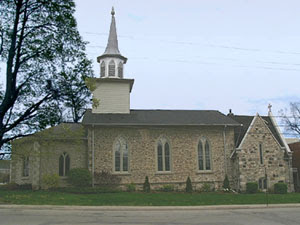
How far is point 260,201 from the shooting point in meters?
22.7

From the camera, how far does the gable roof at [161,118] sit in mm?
29844

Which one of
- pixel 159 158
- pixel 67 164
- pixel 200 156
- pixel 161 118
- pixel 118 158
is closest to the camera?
pixel 67 164

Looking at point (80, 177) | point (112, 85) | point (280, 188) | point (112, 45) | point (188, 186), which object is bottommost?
point (280, 188)

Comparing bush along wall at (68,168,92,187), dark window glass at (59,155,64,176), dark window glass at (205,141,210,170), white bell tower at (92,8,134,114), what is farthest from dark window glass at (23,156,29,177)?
dark window glass at (205,141,210,170)

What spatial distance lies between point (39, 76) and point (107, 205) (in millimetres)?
9172

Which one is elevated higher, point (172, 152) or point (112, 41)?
point (112, 41)

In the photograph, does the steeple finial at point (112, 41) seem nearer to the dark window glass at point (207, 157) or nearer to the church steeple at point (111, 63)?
the church steeple at point (111, 63)

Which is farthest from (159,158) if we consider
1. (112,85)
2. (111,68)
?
(111,68)

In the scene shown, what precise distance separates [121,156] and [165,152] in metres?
4.00

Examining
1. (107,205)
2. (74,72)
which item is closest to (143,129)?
(107,205)

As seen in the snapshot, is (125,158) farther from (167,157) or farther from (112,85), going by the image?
(112,85)

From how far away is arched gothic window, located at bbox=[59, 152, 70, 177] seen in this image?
2882 cm

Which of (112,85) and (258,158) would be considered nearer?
(258,158)

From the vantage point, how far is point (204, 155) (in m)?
30.6
